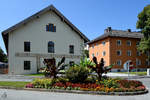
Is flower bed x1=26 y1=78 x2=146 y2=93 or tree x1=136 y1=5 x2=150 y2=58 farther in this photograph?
tree x1=136 y1=5 x2=150 y2=58

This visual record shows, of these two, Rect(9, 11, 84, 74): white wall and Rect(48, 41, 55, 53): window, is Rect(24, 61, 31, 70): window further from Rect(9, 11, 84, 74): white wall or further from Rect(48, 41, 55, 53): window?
Rect(48, 41, 55, 53): window

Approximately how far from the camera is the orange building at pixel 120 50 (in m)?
35.7

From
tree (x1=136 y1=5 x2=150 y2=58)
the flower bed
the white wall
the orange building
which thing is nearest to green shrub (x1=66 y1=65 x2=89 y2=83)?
the flower bed

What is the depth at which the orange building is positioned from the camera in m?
35.7

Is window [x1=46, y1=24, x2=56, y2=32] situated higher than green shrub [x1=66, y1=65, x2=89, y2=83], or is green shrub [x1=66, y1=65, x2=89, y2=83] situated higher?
window [x1=46, y1=24, x2=56, y2=32]

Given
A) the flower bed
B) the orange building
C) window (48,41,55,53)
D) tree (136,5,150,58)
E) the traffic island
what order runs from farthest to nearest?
1. the orange building
2. tree (136,5,150,58)
3. window (48,41,55,53)
4. the flower bed
5. the traffic island

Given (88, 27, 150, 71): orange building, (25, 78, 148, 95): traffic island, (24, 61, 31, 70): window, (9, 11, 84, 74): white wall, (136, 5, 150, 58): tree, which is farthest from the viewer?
(88, 27, 150, 71): orange building

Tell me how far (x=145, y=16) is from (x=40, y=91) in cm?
3102

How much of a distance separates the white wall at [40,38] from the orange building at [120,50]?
12.8m

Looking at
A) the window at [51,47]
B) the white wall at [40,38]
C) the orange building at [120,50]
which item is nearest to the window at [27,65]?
the white wall at [40,38]

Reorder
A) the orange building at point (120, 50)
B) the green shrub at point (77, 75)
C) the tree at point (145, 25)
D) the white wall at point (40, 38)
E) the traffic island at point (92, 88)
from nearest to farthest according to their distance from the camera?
the traffic island at point (92, 88)
the green shrub at point (77, 75)
the white wall at point (40, 38)
the tree at point (145, 25)
the orange building at point (120, 50)

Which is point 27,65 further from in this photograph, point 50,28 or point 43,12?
point 43,12

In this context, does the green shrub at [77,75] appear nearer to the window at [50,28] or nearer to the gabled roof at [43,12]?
the window at [50,28]

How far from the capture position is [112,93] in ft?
29.8
